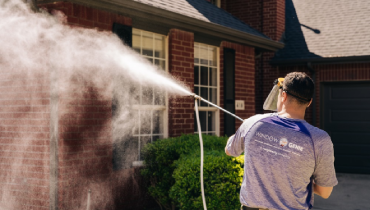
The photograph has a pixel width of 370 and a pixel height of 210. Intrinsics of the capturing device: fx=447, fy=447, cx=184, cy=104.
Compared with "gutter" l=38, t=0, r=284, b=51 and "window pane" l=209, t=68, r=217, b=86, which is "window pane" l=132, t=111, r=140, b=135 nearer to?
"gutter" l=38, t=0, r=284, b=51

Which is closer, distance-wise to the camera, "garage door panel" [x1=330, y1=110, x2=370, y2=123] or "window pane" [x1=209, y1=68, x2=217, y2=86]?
"window pane" [x1=209, y1=68, x2=217, y2=86]

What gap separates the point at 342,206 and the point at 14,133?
5.74 meters

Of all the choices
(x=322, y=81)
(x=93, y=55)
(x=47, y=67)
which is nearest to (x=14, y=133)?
(x=47, y=67)

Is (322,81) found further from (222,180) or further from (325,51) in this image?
(222,180)

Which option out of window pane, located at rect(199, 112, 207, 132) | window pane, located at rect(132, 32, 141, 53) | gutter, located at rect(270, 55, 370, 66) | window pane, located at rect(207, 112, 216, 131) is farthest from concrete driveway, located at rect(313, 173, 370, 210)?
window pane, located at rect(132, 32, 141, 53)

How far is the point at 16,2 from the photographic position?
626 centimetres

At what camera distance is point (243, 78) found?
407 inches

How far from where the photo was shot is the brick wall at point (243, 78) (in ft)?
31.8

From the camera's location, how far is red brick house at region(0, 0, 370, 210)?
609 cm

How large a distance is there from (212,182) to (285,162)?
3107mm

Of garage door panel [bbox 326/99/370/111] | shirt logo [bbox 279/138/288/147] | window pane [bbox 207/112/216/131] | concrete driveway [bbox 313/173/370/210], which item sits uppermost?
garage door panel [bbox 326/99/370/111]

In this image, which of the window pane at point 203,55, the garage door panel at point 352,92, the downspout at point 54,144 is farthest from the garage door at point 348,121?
the downspout at point 54,144

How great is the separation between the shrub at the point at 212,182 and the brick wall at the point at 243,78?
3.59 metres

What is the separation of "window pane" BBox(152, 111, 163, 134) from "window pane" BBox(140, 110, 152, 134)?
0.54ft
